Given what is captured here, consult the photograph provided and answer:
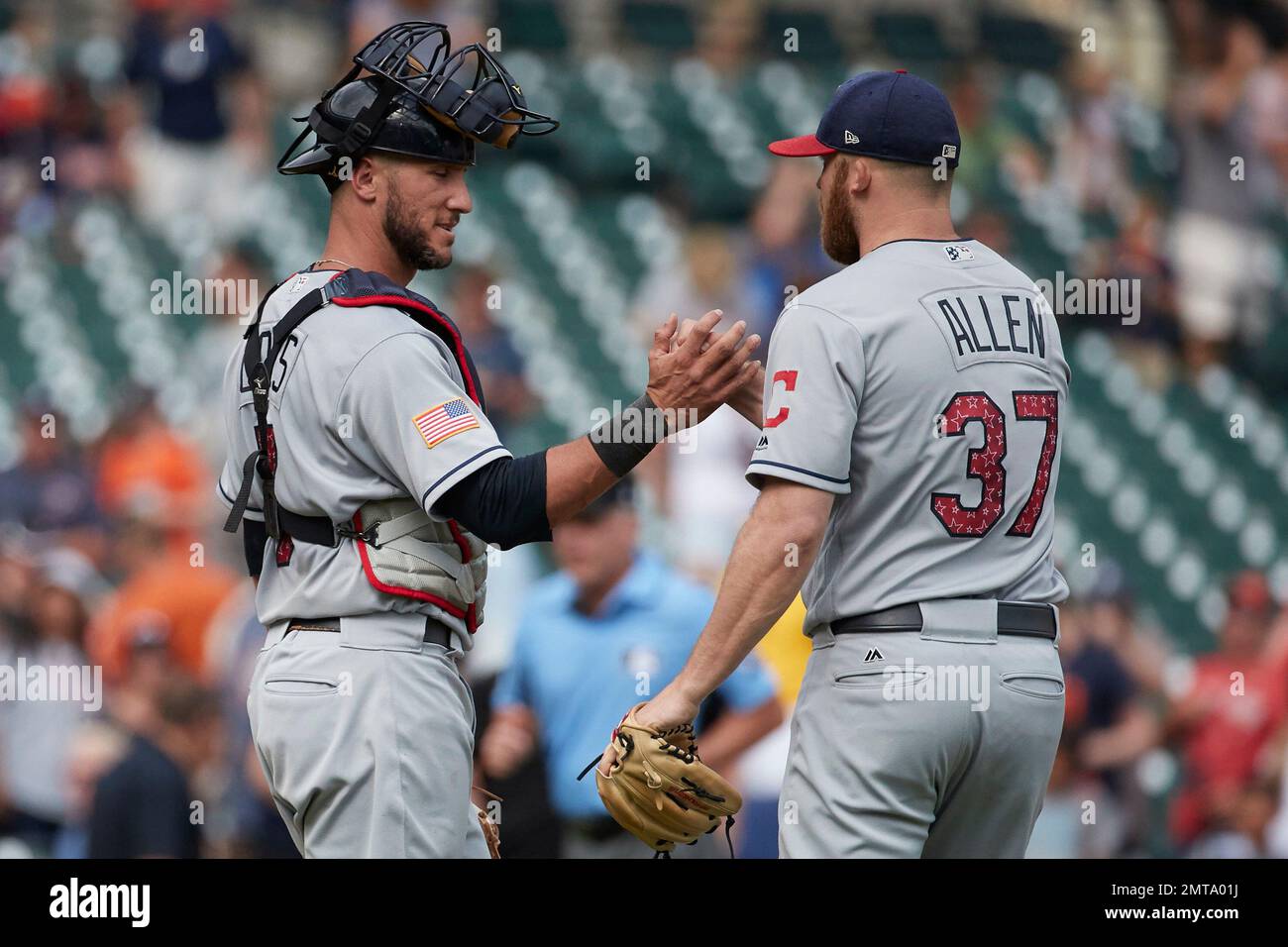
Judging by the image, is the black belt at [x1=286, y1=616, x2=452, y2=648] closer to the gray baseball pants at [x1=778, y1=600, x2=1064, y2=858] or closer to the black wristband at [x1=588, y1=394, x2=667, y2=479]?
the black wristband at [x1=588, y1=394, x2=667, y2=479]

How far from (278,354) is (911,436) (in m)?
1.20

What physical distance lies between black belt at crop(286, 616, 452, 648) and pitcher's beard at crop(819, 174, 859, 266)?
1.05m

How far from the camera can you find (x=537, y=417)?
363 inches

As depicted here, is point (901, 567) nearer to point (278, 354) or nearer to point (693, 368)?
point (693, 368)

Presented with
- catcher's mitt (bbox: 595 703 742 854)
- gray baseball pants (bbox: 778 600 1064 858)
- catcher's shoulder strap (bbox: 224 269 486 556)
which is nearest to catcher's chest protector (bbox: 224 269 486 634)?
catcher's shoulder strap (bbox: 224 269 486 556)

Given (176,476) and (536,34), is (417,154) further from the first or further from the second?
(536,34)

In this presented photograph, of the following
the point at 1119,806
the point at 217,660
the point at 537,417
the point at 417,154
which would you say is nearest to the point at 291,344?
the point at 417,154

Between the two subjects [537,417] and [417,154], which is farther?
[537,417]

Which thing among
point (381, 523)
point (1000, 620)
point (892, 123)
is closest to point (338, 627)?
point (381, 523)

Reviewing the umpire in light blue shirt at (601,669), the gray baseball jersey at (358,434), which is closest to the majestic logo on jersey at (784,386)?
the gray baseball jersey at (358,434)

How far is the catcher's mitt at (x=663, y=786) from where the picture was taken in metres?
3.37

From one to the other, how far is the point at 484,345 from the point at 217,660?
2.63 meters

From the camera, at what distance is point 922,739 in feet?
10.8

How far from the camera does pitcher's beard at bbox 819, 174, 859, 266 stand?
3.59m
